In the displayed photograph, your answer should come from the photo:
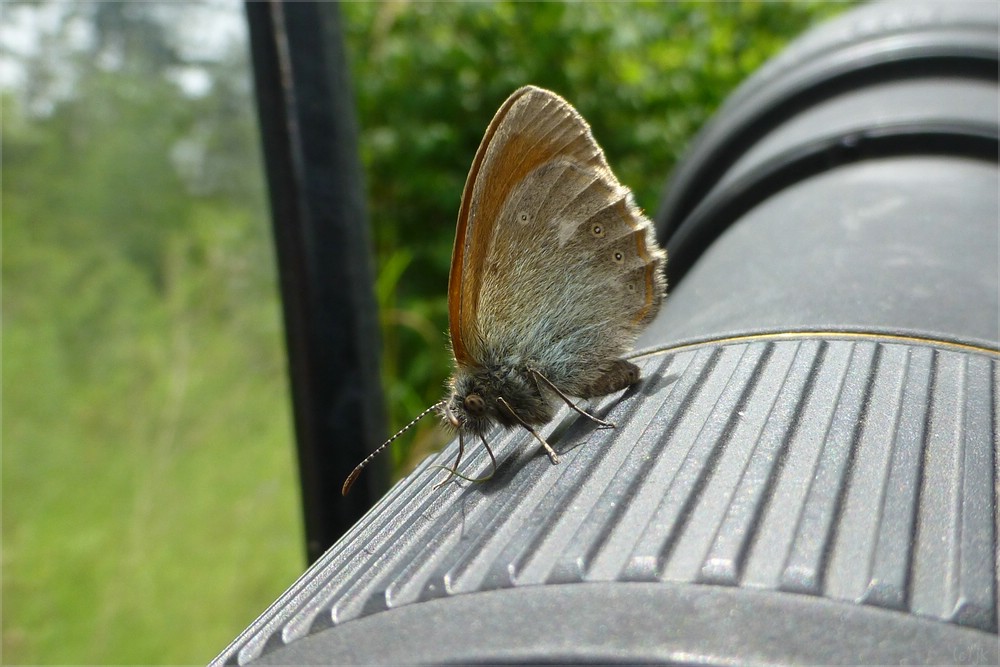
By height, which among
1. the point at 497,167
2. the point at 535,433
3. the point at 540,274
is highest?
the point at 497,167

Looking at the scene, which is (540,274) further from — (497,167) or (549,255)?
(497,167)

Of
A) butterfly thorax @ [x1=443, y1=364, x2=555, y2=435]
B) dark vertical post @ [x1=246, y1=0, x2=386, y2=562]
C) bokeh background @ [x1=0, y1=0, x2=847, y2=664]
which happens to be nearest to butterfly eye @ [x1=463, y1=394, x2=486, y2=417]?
butterfly thorax @ [x1=443, y1=364, x2=555, y2=435]

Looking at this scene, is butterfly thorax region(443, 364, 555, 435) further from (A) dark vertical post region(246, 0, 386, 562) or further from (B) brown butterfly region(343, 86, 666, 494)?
(A) dark vertical post region(246, 0, 386, 562)

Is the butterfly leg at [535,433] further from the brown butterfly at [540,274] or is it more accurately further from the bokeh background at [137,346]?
the bokeh background at [137,346]

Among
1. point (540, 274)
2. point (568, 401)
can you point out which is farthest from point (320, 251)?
point (568, 401)

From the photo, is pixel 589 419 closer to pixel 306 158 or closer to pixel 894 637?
pixel 894 637

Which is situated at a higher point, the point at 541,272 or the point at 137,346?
the point at 137,346
